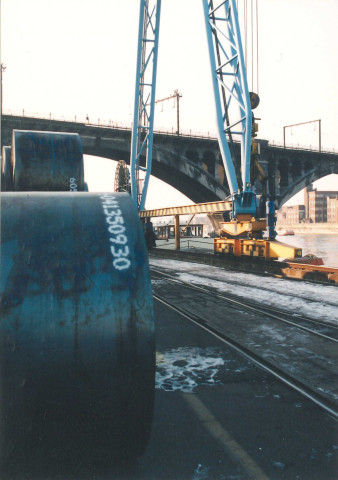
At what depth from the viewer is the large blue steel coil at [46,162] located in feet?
18.5

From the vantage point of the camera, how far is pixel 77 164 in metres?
6.03

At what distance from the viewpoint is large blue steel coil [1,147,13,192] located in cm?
587

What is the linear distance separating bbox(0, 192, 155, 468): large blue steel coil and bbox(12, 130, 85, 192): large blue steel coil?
10.6 feet

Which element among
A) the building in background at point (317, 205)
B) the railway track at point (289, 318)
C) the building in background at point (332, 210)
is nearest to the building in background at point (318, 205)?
the building in background at point (317, 205)

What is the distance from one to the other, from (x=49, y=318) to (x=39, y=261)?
13.4 inches

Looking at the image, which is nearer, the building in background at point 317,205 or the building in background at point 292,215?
the building in background at point 317,205

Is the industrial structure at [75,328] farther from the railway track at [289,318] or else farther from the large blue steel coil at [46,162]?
the railway track at [289,318]

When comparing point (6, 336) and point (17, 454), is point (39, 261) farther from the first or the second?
point (17, 454)

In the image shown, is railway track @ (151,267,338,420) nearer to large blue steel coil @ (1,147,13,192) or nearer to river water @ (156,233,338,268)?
large blue steel coil @ (1,147,13,192)

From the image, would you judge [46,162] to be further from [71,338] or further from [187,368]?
[71,338]

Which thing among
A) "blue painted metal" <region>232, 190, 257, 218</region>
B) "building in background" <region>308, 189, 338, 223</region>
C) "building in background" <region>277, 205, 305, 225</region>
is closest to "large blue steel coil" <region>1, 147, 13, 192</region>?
"blue painted metal" <region>232, 190, 257, 218</region>

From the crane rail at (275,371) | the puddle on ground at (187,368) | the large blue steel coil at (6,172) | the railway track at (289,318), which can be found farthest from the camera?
the railway track at (289,318)

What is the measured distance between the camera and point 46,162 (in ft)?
18.8

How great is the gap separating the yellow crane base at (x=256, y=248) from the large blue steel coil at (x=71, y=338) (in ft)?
38.2
